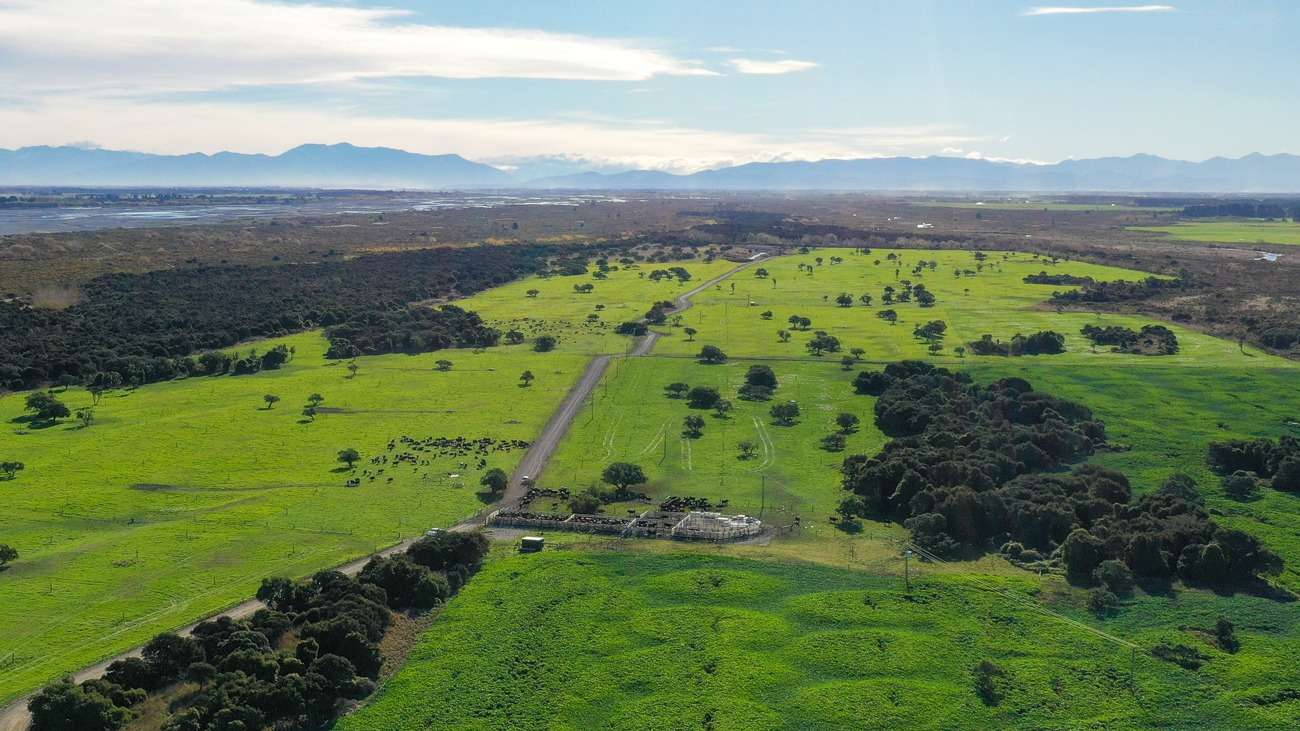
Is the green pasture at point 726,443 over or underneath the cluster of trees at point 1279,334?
underneath

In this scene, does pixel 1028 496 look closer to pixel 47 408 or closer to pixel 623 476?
pixel 623 476

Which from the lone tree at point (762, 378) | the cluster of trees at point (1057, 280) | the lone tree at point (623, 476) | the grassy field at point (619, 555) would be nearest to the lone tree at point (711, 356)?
the grassy field at point (619, 555)

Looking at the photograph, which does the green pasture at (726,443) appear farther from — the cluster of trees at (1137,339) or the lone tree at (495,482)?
the cluster of trees at (1137,339)

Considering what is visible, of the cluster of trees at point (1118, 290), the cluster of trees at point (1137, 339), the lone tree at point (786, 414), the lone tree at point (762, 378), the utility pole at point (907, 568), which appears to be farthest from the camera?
the cluster of trees at point (1118, 290)

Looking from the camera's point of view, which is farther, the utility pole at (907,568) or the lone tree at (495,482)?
the lone tree at (495,482)

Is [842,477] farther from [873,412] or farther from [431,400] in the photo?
[431,400]

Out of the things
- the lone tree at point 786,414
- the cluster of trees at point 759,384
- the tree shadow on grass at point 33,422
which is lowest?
the tree shadow on grass at point 33,422

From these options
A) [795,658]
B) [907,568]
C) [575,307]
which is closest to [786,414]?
[907,568]

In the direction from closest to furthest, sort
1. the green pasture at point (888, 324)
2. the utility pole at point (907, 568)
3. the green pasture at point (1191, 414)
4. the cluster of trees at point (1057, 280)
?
the utility pole at point (907, 568)
the green pasture at point (1191, 414)
the green pasture at point (888, 324)
the cluster of trees at point (1057, 280)
